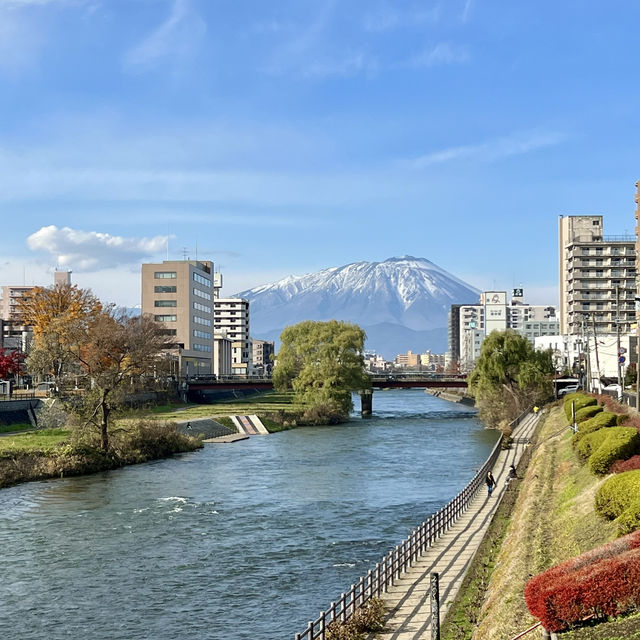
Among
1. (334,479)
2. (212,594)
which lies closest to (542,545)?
(212,594)

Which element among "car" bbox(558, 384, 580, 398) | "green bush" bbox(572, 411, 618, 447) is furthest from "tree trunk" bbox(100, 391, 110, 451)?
"car" bbox(558, 384, 580, 398)

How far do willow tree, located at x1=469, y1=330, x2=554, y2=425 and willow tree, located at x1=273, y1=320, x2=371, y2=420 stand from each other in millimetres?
18353

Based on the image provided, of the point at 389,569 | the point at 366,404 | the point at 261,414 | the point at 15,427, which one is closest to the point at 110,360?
the point at 15,427

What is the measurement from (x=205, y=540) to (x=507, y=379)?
8131 cm

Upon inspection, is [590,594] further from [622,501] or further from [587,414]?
A: [587,414]

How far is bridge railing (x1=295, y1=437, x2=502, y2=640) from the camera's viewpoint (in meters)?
23.2

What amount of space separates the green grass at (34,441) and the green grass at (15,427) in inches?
137

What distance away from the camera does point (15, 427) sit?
8612cm

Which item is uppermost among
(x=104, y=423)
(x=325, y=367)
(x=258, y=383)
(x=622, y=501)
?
(x=325, y=367)

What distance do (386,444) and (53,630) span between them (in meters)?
62.9

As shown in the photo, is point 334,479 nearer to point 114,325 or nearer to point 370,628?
point 370,628

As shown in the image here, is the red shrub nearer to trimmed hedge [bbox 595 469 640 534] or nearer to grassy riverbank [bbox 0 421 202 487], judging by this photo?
trimmed hedge [bbox 595 469 640 534]

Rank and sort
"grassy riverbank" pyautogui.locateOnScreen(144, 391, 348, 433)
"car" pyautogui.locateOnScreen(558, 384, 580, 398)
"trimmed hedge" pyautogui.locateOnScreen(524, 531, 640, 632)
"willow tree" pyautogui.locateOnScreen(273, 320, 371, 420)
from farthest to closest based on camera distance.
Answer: "car" pyautogui.locateOnScreen(558, 384, 580, 398) < "willow tree" pyautogui.locateOnScreen(273, 320, 371, 420) < "grassy riverbank" pyautogui.locateOnScreen(144, 391, 348, 433) < "trimmed hedge" pyautogui.locateOnScreen(524, 531, 640, 632)

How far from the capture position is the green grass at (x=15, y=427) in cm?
8357
